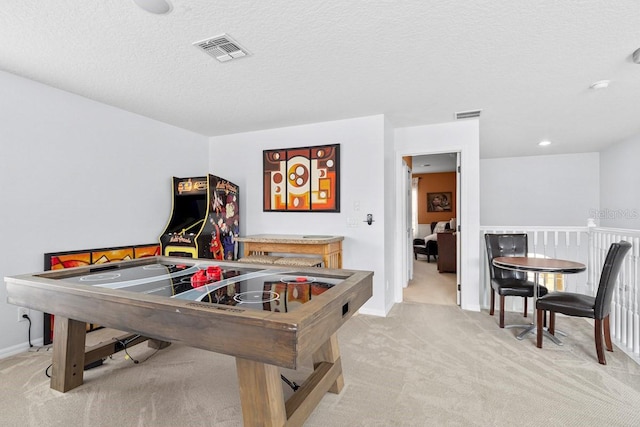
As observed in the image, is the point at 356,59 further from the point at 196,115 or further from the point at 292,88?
the point at 196,115

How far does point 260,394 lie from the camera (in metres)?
1.37

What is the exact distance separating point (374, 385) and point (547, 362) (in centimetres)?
146

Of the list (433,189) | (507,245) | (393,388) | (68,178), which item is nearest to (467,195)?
(507,245)

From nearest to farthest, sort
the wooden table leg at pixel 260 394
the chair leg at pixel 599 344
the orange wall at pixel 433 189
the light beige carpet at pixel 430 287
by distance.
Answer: the wooden table leg at pixel 260 394 → the chair leg at pixel 599 344 → the light beige carpet at pixel 430 287 → the orange wall at pixel 433 189

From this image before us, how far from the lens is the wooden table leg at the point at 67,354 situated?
2.10 m

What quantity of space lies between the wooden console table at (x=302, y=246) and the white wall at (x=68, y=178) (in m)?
1.31

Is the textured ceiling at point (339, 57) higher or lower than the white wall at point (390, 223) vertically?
higher

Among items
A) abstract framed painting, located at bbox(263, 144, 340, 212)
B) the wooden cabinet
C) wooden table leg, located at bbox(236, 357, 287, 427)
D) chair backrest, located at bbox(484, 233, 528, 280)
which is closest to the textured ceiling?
abstract framed painting, located at bbox(263, 144, 340, 212)

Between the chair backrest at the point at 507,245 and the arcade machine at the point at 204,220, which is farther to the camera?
the arcade machine at the point at 204,220

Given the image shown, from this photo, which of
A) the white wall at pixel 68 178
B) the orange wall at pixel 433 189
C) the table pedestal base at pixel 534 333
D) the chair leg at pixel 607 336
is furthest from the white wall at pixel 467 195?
the orange wall at pixel 433 189

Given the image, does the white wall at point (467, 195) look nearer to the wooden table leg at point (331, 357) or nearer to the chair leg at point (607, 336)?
the chair leg at point (607, 336)

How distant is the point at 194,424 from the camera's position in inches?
70.5

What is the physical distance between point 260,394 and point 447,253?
5703 mm

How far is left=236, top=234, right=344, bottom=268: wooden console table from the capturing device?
137 inches
